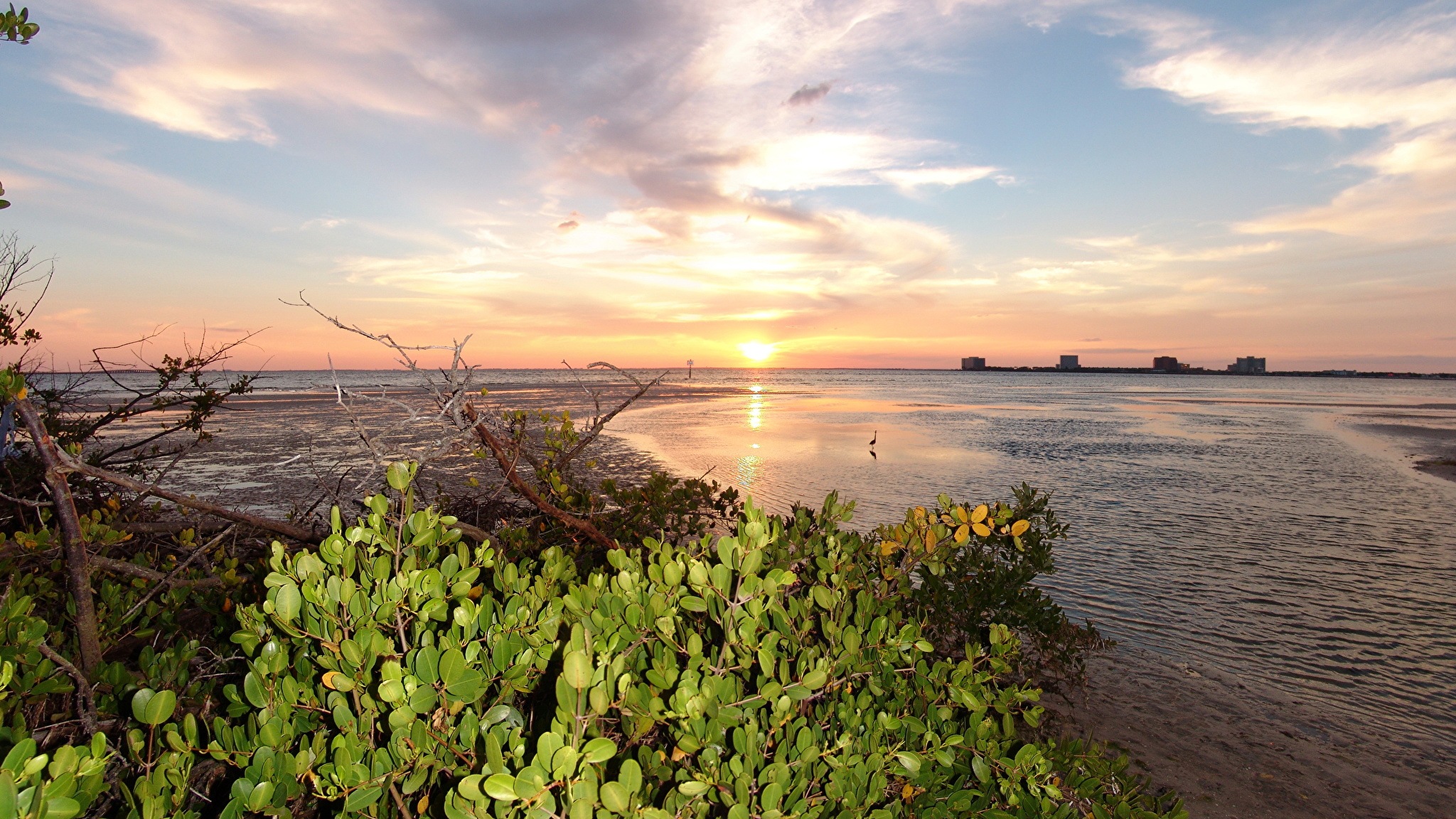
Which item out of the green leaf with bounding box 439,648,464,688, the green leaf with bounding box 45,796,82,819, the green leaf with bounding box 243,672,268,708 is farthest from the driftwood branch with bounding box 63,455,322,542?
the green leaf with bounding box 439,648,464,688

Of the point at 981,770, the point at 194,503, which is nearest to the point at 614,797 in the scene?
the point at 981,770

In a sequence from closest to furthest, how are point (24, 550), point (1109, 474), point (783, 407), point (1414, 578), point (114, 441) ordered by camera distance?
point (24, 550), point (1414, 578), point (1109, 474), point (114, 441), point (783, 407)

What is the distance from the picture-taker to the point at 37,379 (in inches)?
238

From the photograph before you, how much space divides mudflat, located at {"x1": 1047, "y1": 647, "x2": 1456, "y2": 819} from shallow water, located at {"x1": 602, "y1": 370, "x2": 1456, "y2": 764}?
25 centimetres

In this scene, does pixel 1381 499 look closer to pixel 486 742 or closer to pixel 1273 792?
pixel 1273 792

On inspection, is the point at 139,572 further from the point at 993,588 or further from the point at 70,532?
the point at 993,588

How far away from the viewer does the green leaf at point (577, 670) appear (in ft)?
4.40

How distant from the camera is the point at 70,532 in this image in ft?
6.50

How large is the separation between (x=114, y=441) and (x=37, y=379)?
18.0 metres

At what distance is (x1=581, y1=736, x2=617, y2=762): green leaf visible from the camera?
127 centimetres

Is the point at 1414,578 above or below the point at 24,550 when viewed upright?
below

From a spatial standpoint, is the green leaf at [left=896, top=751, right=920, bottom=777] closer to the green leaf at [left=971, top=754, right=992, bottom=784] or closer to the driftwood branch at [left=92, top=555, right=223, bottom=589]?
the green leaf at [left=971, top=754, right=992, bottom=784]

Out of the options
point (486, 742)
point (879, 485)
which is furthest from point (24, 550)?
point (879, 485)

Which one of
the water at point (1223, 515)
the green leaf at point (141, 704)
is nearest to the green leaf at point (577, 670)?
the green leaf at point (141, 704)
